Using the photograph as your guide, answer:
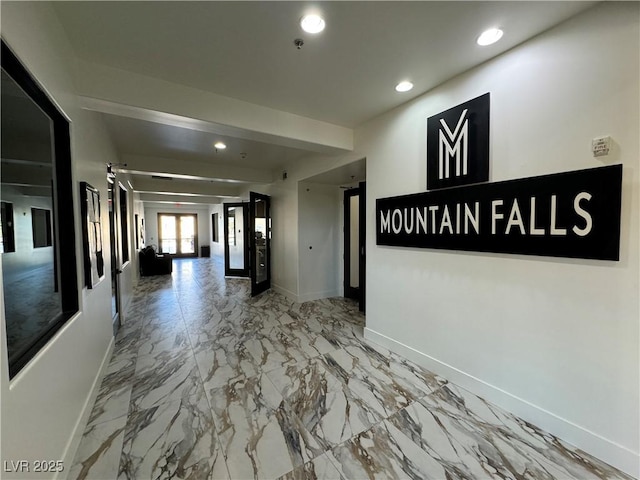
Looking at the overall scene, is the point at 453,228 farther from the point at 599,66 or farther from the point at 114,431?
the point at 114,431

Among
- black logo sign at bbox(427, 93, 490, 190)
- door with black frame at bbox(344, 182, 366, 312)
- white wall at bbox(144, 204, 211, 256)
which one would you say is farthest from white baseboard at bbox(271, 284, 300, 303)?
white wall at bbox(144, 204, 211, 256)

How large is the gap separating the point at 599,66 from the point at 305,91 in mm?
2223

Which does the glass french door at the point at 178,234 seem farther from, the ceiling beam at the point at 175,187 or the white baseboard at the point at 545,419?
the white baseboard at the point at 545,419

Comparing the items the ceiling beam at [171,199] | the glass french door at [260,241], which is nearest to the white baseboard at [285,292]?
the glass french door at [260,241]

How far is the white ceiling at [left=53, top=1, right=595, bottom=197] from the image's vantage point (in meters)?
1.67

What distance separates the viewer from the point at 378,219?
329 centimetres

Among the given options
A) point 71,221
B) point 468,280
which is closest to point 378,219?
point 468,280

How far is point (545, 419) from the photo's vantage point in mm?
1942

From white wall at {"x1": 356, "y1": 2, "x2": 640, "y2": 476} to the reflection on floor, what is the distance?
9.99 ft

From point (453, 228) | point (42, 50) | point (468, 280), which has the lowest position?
point (468, 280)

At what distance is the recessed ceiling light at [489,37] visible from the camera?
1.87 m

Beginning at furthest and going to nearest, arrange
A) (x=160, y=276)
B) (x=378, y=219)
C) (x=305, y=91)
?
1. (x=160, y=276)
2. (x=378, y=219)
3. (x=305, y=91)

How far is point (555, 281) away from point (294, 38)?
262 cm

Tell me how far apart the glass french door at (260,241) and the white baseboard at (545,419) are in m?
3.91
